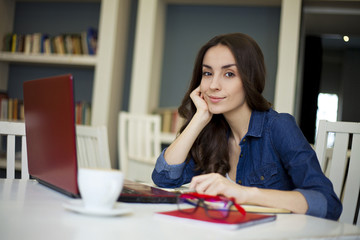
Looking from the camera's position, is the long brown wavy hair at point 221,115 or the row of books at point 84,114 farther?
the row of books at point 84,114

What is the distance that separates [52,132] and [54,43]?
12.2ft

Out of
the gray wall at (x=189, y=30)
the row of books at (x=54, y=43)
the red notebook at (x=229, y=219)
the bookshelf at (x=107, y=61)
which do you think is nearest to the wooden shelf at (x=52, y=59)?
the bookshelf at (x=107, y=61)

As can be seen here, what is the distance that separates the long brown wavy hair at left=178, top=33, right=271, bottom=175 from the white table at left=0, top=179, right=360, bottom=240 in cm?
62

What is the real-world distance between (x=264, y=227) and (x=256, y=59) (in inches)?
31.3

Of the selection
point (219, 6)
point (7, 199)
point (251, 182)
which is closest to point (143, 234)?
point (7, 199)

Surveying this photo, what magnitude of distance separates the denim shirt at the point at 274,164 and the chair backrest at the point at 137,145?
5.81 ft

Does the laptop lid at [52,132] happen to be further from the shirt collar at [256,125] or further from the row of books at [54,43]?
the row of books at [54,43]

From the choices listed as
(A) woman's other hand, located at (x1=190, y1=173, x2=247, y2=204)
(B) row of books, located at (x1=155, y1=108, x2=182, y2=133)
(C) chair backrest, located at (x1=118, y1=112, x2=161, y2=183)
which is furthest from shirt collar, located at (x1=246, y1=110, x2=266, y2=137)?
(B) row of books, located at (x1=155, y1=108, x2=182, y2=133)

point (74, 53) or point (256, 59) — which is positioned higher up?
point (74, 53)

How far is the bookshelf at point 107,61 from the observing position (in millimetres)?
4125

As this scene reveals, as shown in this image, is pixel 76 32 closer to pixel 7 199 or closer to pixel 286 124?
pixel 286 124

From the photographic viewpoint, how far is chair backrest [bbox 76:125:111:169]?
1682 mm

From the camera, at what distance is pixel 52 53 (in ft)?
14.3

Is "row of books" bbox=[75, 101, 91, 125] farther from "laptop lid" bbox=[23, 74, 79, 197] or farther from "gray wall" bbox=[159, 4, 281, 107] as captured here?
"laptop lid" bbox=[23, 74, 79, 197]
